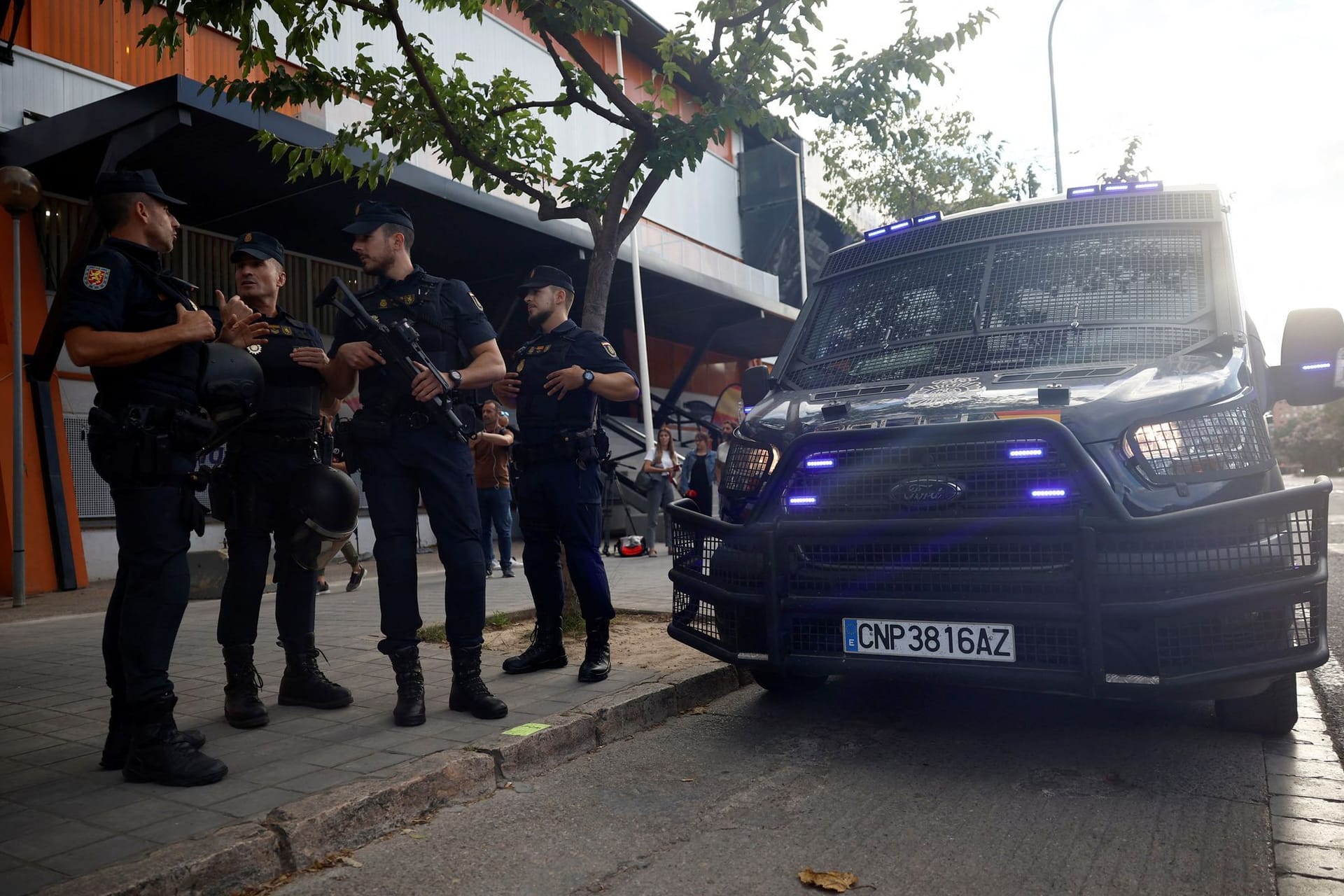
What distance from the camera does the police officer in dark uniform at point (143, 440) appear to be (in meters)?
3.18

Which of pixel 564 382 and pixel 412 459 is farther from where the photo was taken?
pixel 564 382

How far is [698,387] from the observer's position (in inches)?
977

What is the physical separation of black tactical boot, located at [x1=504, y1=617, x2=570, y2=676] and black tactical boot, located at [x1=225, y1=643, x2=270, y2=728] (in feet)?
4.22

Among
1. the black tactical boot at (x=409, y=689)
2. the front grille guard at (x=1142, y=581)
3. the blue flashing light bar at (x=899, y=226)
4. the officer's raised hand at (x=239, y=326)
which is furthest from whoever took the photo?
the blue flashing light bar at (x=899, y=226)

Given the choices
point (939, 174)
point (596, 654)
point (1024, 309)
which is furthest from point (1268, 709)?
point (939, 174)

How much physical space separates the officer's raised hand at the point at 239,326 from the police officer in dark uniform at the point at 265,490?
31cm

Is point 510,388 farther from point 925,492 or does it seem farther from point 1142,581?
point 1142,581

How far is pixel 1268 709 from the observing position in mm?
3760

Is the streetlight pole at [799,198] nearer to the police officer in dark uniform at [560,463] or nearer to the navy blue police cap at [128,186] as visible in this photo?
the police officer in dark uniform at [560,463]

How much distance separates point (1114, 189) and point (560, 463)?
9.91 feet

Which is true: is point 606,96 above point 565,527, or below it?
above

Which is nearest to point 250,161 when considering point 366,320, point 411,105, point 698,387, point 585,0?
point 411,105

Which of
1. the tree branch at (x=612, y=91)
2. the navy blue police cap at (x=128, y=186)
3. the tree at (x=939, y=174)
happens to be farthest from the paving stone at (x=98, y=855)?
the tree at (x=939, y=174)

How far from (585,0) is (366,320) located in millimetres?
2662
